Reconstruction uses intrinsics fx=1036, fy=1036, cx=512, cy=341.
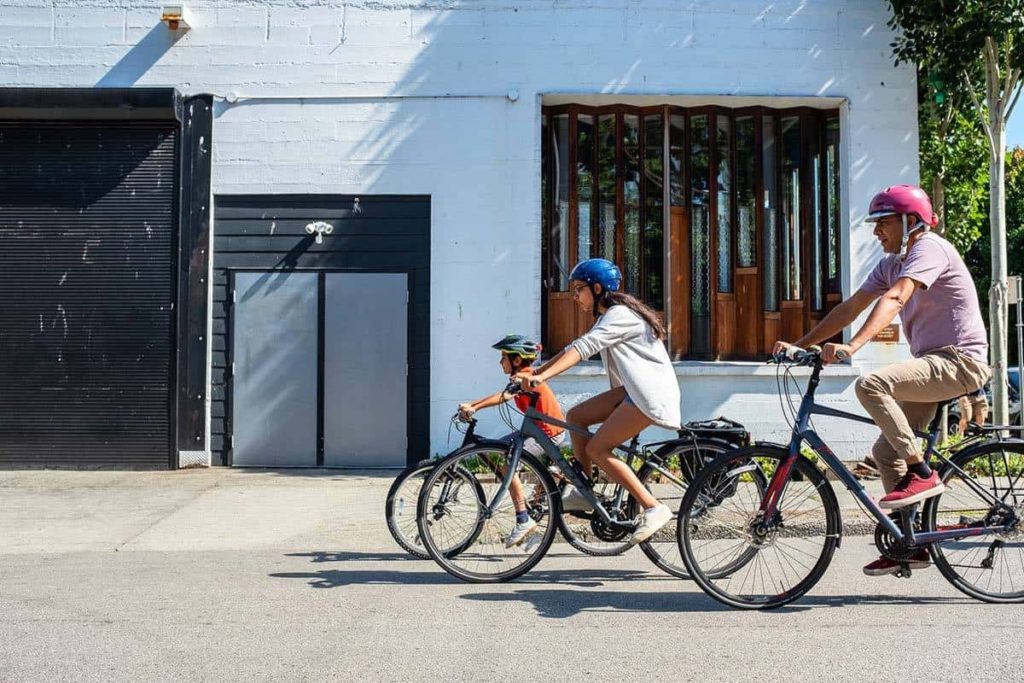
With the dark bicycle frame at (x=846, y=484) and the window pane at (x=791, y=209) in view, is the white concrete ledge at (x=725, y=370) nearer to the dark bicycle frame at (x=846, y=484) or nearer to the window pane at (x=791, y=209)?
the window pane at (x=791, y=209)

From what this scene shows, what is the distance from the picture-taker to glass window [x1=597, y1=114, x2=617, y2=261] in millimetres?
11484

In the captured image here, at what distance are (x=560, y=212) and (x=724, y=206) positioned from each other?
72.3 inches

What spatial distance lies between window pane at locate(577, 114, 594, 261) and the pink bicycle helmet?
20.2 ft

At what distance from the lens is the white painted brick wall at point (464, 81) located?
1110cm

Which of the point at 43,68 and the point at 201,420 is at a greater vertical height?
the point at 43,68

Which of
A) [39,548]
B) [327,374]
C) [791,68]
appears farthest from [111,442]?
[791,68]

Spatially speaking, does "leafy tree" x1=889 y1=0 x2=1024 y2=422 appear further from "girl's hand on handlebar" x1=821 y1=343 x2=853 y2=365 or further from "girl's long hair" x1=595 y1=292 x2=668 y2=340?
"girl's hand on handlebar" x1=821 y1=343 x2=853 y2=365

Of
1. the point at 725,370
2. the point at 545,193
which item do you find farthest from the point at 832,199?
the point at 545,193

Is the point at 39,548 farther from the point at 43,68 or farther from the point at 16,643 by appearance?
the point at 43,68

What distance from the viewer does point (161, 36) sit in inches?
443

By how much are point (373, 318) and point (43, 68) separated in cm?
449

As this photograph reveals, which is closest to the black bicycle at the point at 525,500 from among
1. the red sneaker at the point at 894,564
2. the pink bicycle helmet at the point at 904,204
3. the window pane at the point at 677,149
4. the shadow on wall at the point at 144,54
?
the red sneaker at the point at 894,564

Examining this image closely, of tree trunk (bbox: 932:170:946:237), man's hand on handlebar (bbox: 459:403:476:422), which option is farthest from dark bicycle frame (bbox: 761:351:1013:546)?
tree trunk (bbox: 932:170:946:237)

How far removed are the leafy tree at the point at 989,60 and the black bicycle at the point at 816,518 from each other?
559cm
